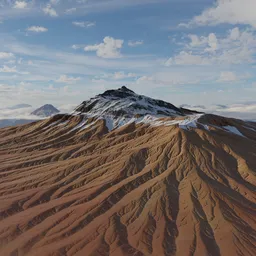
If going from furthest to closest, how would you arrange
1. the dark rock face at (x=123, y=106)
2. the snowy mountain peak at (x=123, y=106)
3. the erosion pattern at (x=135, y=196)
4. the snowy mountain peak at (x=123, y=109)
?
the dark rock face at (x=123, y=106), the snowy mountain peak at (x=123, y=106), the snowy mountain peak at (x=123, y=109), the erosion pattern at (x=135, y=196)

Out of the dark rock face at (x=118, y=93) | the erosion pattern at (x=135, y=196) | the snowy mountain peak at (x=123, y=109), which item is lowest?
the erosion pattern at (x=135, y=196)

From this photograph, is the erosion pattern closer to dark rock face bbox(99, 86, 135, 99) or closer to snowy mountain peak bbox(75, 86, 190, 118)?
snowy mountain peak bbox(75, 86, 190, 118)

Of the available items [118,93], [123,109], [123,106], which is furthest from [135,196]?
[118,93]

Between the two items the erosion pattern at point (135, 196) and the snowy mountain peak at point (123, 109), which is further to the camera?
the snowy mountain peak at point (123, 109)

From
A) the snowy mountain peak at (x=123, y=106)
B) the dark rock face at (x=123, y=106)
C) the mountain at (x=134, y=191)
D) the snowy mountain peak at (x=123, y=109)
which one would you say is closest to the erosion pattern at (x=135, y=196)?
the mountain at (x=134, y=191)

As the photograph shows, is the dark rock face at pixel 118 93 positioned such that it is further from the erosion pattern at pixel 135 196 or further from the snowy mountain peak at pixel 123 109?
Answer: the erosion pattern at pixel 135 196

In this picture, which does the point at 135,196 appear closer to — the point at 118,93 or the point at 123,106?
the point at 123,106
